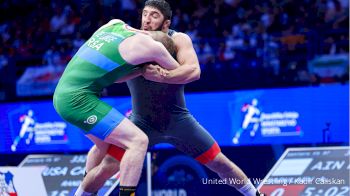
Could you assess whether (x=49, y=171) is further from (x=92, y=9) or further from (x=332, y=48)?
(x=92, y=9)

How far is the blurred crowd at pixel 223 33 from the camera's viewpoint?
27.7ft

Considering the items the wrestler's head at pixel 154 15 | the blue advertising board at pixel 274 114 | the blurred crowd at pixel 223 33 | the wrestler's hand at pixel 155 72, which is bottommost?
the blue advertising board at pixel 274 114

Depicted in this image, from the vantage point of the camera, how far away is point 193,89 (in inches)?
332

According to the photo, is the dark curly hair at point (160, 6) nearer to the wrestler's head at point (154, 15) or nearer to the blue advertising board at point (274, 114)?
the wrestler's head at point (154, 15)

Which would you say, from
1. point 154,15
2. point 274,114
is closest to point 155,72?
point 154,15

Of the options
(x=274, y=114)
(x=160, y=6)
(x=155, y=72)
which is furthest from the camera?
(x=274, y=114)

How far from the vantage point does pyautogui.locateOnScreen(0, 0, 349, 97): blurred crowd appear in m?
8.45

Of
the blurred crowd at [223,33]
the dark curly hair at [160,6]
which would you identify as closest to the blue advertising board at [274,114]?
the blurred crowd at [223,33]

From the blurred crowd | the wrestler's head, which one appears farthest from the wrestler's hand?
the blurred crowd

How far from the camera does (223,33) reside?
394 inches

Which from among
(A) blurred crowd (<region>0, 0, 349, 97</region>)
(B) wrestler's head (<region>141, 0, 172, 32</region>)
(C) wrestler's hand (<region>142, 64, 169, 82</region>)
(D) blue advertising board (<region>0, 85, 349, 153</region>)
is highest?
(B) wrestler's head (<region>141, 0, 172, 32</region>)

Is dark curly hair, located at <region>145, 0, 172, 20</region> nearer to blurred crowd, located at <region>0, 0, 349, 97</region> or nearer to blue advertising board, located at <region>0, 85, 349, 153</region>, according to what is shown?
blue advertising board, located at <region>0, 85, 349, 153</region>

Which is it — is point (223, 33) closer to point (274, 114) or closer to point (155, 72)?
point (274, 114)

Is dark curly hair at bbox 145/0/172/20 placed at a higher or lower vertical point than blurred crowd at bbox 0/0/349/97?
higher
